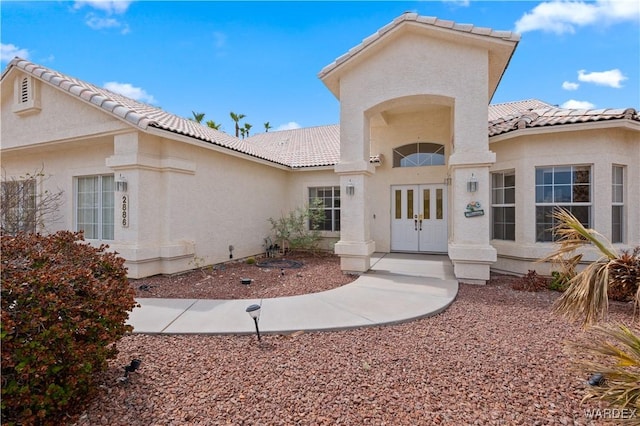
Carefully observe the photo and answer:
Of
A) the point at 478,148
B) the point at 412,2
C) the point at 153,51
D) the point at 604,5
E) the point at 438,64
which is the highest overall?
the point at 412,2

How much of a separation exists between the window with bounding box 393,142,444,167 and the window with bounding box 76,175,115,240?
1148cm

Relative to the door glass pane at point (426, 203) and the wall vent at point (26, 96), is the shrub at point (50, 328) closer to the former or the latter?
the wall vent at point (26, 96)

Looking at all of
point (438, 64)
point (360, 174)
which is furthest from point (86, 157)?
point (438, 64)

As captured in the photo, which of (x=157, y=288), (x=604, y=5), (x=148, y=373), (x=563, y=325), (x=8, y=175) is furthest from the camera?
(x=8, y=175)

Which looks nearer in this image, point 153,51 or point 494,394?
point 494,394

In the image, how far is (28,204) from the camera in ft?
38.8

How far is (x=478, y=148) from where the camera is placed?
Result: 841cm

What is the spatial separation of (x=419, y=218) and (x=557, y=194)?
17.1ft

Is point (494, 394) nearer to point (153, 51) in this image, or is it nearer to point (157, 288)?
point (157, 288)

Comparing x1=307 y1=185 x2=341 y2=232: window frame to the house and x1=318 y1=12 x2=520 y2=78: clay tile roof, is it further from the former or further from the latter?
x1=318 y1=12 x2=520 y2=78: clay tile roof

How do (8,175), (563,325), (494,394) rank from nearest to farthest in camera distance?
(494,394)
(563,325)
(8,175)

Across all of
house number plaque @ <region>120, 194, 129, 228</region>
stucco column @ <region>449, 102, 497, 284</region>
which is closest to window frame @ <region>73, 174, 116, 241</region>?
house number plaque @ <region>120, 194, 129, 228</region>

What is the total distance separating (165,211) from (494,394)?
950cm

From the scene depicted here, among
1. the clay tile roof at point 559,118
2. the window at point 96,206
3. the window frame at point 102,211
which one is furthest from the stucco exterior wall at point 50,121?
the clay tile roof at point 559,118
